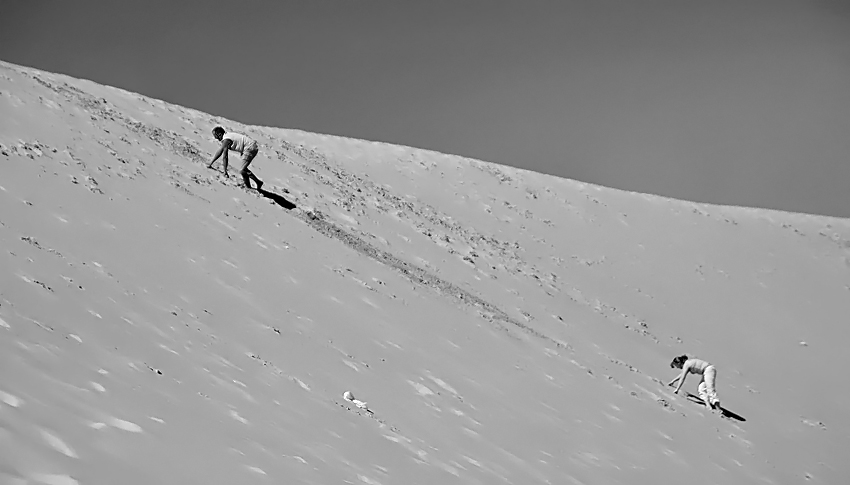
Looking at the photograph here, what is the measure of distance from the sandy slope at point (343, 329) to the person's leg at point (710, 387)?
412mm

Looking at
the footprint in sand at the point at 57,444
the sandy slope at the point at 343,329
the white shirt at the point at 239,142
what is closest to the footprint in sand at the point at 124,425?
the sandy slope at the point at 343,329

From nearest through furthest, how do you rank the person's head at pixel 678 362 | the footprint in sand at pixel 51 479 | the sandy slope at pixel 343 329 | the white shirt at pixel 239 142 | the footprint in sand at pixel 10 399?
1. the footprint in sand at pixel 51 479
2. the footprint in sand at pixel 10 399
3. the sandy slope at pixel 343 329
4. the white shirt at pixel 239 142
5. the person's head at pixel 678 362

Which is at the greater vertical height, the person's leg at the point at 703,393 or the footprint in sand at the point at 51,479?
the person's leg at the point at 703,393

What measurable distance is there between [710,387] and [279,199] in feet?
26.4

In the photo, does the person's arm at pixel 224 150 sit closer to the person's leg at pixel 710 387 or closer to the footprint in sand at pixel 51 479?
the person's leg at pixel 710 387

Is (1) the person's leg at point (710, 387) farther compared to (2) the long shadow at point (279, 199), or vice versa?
(2) the long shadow at point (279, 199)

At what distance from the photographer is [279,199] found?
45.4ft

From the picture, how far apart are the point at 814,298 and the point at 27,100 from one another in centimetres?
2054

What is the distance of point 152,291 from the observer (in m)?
7.30

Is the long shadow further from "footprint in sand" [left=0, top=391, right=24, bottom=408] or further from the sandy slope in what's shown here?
"footprint in sand" [left=0, top=391, right=24, bottom=408]

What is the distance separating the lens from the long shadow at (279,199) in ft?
44.3

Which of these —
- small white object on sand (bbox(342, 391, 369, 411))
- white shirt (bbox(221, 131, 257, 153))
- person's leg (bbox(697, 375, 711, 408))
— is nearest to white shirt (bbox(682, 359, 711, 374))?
person's leg (bbox(697, 375, 711, 408))

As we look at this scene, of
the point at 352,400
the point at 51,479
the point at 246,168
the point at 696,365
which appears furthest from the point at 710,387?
the point at 51,479

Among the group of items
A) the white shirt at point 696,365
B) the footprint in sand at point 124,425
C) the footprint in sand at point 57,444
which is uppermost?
the white shirt at point 696,365
